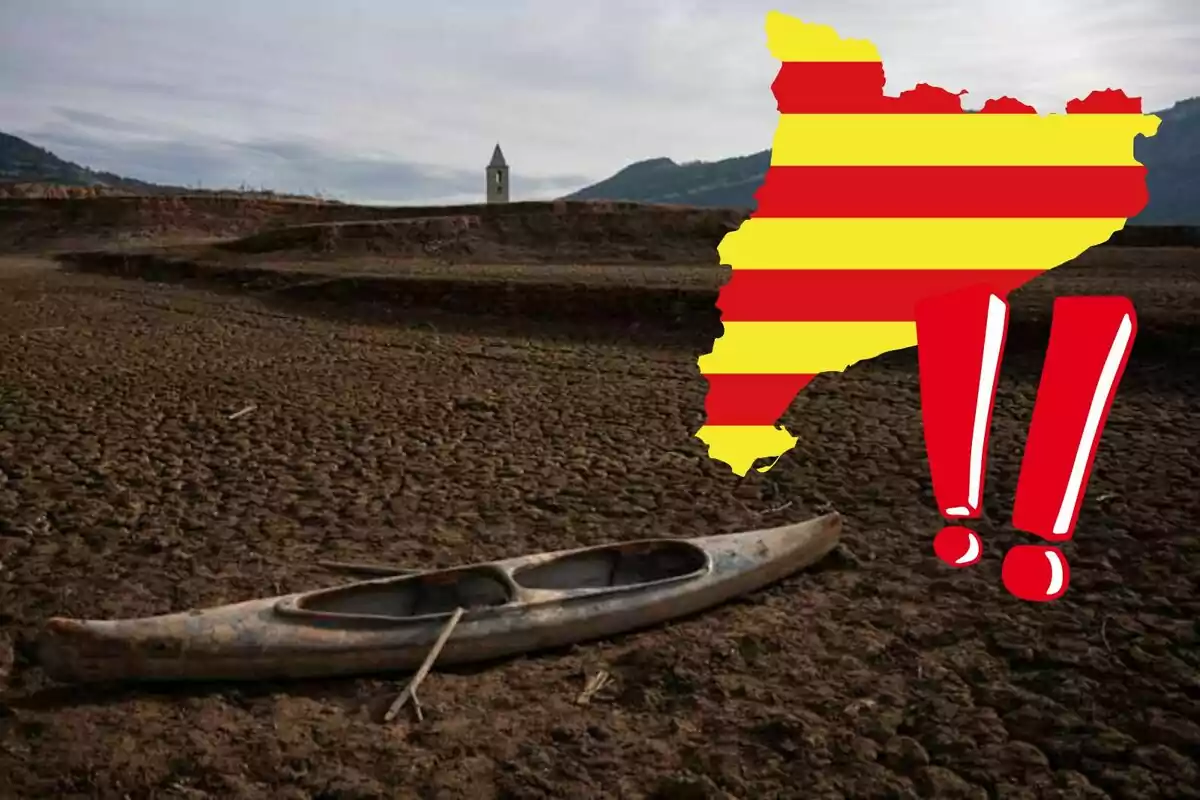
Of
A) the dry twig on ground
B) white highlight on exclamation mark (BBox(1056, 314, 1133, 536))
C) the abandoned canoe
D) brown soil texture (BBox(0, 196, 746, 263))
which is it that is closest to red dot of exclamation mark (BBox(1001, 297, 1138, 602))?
white highlight on exclamation mark (BBox(1056, 314, 1133, 536))

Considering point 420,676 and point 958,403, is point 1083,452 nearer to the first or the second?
point 958,403

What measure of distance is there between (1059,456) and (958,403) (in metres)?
0.58

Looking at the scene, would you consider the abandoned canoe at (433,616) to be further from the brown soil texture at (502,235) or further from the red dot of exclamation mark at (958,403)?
the brown soil texture at (502,235)

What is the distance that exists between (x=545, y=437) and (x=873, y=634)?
2.69 m

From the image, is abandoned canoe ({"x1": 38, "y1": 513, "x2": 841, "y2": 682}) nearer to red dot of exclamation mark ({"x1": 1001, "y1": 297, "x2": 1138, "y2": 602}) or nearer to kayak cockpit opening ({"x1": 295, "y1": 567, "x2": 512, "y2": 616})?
kayak cockpit opening ({"x1": 295, "y1": 567, "x2": 512, "y2": 616})

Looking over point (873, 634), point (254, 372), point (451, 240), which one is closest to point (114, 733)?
point (873, 634)

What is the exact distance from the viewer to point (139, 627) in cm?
268

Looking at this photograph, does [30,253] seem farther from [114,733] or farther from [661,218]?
[114,733]

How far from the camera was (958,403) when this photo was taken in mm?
4898

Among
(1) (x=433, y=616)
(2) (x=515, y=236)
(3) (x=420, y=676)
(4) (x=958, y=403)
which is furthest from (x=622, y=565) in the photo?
(2) (x=515, y=236)

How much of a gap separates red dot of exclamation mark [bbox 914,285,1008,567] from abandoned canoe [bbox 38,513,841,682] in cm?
97

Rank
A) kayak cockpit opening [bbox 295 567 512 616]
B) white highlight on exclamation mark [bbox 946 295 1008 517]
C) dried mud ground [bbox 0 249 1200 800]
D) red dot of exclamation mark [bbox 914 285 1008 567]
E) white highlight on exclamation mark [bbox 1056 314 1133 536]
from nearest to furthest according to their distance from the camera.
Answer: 1. dried mud ground [bbox 0 249 1200 800]
2. kayak cockpit opening [bbox 295 567 512 616]
3. white highlight on exclamation mark [bbox 1056 314 1133 536]
4. red dot of exclamation mark [bbox 914 285 1008 567]
5. white highlight on exclamation mark [bbox 946 295 1008 517]

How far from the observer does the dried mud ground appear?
2424 mm

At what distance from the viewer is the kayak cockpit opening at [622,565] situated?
11.1 feet
